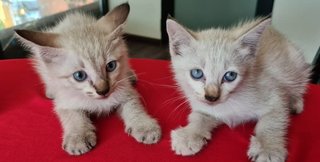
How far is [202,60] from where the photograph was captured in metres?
0.98

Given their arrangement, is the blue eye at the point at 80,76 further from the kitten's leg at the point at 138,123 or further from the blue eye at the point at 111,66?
the kitten's leg at the point at 138,123

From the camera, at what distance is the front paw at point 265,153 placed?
894 mm

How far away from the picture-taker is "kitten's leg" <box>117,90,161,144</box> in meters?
0.98

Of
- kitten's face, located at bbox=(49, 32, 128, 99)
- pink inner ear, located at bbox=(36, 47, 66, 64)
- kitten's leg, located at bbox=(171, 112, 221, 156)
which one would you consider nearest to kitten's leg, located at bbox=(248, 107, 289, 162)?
kitten's leg, located at bbox=(171, 112, 221, 156)

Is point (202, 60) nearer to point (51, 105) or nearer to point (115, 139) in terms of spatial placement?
point (115, 139)

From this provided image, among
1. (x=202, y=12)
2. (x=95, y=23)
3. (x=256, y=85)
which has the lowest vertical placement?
(x=202, y=12)

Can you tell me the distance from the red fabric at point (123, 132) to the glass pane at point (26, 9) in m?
1.60

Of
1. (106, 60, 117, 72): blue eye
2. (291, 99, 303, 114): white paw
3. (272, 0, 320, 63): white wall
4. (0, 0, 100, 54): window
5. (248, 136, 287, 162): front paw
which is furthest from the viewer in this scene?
(0, 0, 100, 54): window

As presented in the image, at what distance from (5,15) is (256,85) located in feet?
7.82

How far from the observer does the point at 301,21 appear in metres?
2.56

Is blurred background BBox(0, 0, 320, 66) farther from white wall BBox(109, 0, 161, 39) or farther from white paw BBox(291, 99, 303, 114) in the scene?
white paw BBox(291, 99, 303, 114)

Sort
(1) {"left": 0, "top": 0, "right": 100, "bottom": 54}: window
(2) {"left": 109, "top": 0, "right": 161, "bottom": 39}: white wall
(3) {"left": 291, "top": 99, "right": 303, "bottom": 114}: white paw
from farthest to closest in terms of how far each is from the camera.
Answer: (2) {"left": 109, "top": 0, "right": 161, "bottom": 39}: white wall → (1) {"left": 0, "top": 0, "right": 100, "bottom": 54}: window → (3) {"left": 291, "top": 99, "right": 303, "bottom": 114}: white paw

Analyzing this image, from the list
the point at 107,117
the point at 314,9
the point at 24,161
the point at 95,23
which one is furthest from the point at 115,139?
the point at 314,9

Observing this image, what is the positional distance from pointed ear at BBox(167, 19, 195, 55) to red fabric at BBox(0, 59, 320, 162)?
0.23 metres
